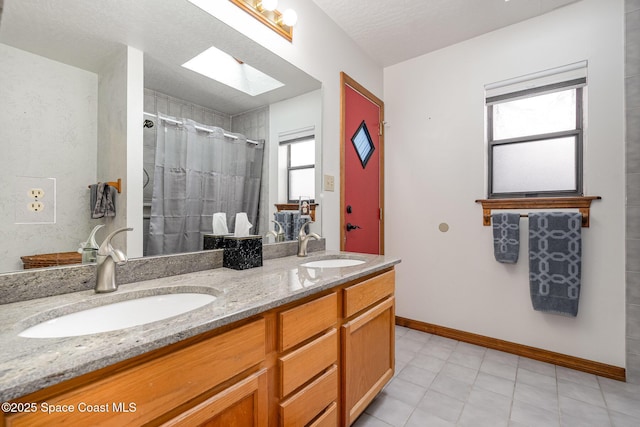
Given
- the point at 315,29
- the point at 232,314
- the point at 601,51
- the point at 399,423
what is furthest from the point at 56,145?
the point at 601,51

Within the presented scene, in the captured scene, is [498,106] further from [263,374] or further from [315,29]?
[263,374]

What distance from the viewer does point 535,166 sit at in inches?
89.4

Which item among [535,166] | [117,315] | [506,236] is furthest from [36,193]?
[535,166]

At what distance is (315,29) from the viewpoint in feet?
6.72

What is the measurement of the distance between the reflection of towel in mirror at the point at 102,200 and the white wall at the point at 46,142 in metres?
0.02

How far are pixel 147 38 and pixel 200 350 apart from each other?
4.01 ft

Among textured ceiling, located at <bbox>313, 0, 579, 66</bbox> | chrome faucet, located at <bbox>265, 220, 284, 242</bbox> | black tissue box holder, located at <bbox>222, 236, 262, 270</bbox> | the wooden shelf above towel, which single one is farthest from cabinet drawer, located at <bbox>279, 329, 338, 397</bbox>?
textured ceiling, located at <bbox>313, 0, 579, 66</bbox>

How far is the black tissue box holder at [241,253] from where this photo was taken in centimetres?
133

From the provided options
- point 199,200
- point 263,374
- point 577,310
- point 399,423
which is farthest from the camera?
point 577,310

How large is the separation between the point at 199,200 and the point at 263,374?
83 centimetres

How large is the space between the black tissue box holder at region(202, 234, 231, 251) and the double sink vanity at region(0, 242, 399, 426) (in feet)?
0.14

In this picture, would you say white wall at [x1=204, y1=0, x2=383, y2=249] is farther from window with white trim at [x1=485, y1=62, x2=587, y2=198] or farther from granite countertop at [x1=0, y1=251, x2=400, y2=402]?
window with white trim at [x1=485, y1=62, x2=587, y2=198]

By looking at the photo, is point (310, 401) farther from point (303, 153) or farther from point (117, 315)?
point (303, 153)

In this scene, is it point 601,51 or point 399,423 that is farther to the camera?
point 601,51
